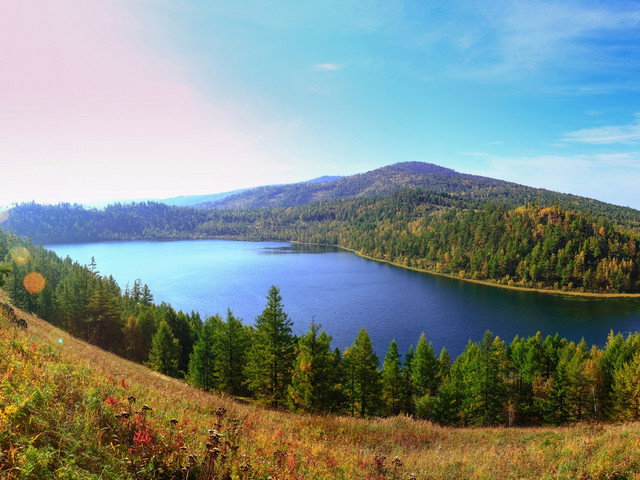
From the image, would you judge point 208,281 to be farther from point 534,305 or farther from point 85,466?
point 85,466

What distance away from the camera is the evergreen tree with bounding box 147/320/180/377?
41.1m

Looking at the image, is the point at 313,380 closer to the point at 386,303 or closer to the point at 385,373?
the point at 385,373

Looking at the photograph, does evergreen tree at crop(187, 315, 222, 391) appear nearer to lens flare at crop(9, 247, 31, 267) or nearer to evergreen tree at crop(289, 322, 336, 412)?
evergreen tree at crop(289, 322, 336, 412)

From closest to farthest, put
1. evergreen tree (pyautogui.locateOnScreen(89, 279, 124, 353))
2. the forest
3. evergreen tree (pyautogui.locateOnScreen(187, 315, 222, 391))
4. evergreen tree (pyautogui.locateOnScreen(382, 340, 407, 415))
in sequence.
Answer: the forest, evergreen tree (pyautogui.locateOnScreen(382, 340, 407, 415)), evergreen tree (pyautogui.locateOnScreen(187, 315, 222, 391)), evergreen tree (pyautogui.locateOnScreen(89, 279, 124, 353))

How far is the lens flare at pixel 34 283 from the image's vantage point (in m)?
51.7

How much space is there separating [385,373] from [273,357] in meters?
15.5

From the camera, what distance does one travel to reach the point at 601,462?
7398 mm

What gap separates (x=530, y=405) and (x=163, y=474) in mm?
44209

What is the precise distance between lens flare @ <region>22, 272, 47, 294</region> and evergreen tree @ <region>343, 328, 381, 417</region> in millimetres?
50802

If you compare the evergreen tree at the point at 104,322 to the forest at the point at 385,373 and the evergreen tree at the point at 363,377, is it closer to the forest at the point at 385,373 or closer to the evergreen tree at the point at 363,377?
the forest at the point at 385,373

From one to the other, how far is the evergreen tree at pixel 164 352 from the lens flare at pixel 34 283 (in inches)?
990

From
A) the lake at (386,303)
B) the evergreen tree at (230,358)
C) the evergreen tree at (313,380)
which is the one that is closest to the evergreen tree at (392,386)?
the evergreen tree at (313,380)

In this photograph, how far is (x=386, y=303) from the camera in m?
91.1

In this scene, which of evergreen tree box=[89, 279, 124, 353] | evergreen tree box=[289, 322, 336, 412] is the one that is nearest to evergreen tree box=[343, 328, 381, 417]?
evergreen tree box=[289, 322, 336, 412]
